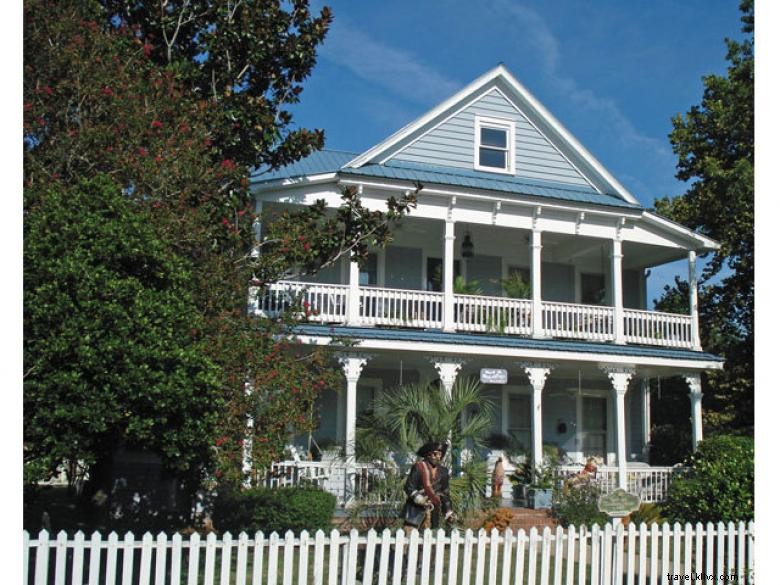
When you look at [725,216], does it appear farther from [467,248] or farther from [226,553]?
[226,553]

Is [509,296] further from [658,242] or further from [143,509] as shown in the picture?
[143,509]

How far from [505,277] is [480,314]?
10.7ft

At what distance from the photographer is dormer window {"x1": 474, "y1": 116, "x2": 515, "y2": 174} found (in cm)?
2075

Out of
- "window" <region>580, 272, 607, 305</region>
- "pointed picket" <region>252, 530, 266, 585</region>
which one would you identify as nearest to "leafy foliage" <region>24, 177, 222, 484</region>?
"pointed picket" <region>252, 530, 266, 585</region>

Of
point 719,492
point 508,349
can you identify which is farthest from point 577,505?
point 508,349

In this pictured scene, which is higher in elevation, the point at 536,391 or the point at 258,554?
the point at 536,391

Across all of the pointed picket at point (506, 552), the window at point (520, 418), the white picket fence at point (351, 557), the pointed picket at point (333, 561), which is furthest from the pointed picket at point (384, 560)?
the window at point (520, 418)

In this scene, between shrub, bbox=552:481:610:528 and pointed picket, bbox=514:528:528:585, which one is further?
shrub, bbox=552:481:610:528

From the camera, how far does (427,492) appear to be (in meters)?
9.63

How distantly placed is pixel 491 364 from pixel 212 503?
743 cm

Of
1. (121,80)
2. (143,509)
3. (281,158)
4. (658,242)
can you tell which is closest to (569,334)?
(658,242)

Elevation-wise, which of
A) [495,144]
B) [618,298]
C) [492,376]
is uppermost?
[495,144]

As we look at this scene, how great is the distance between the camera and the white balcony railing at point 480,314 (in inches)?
686

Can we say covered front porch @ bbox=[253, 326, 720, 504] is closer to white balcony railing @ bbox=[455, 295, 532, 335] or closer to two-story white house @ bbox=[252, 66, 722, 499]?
two-story white house @ bbox=[252, 66, 722, 499]
